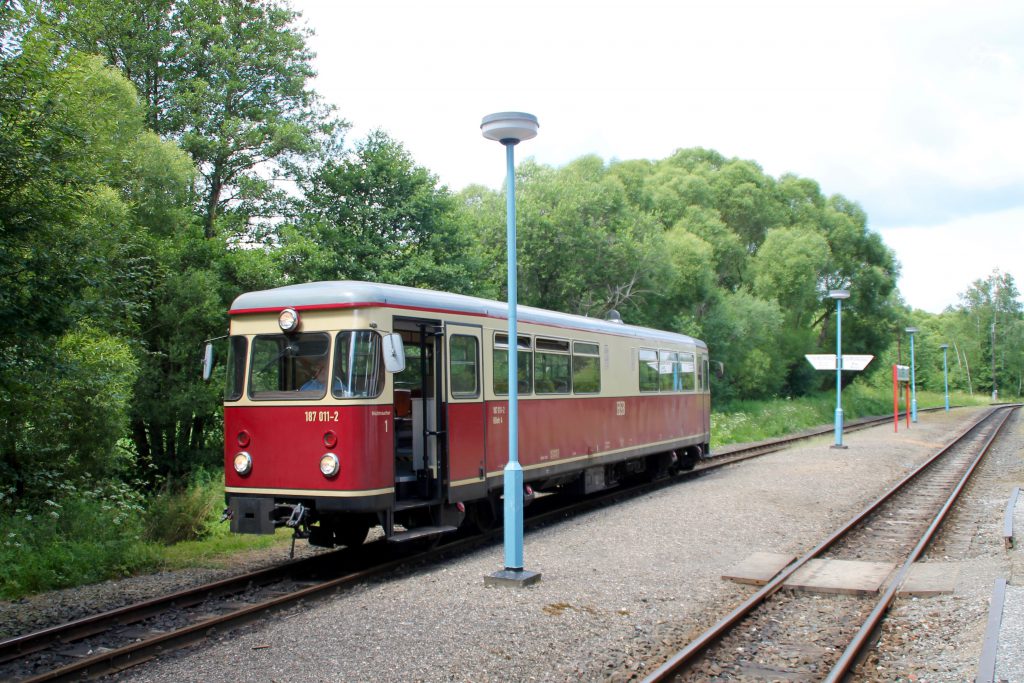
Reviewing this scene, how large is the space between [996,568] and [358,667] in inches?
272

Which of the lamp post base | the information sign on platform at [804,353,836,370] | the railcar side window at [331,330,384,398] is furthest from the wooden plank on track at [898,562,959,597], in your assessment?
the information sign on platform at [804,353,836,370]

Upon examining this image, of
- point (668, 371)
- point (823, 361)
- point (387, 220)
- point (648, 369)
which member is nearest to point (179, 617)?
point (648, 369)

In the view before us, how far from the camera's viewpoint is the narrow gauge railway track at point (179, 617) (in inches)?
250

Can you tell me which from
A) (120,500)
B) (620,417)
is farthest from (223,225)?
(620,417)

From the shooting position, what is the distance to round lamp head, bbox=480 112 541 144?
8609 mm

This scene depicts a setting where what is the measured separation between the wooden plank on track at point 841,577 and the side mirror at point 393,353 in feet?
14.9

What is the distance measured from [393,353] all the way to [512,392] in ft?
4.31

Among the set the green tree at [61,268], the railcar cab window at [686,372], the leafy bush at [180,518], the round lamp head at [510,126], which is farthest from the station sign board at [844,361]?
the round lamp head at [510,126]

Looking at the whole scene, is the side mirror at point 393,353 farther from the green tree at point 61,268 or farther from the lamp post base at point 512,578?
the green tree at point 61,268

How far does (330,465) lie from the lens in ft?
29.4

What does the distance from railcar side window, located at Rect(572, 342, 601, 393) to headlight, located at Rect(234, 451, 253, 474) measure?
5.52 metres

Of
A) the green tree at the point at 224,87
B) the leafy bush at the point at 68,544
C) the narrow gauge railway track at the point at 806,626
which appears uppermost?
the green tree at the point at 224,87

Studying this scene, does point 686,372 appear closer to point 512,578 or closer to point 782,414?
point 512,578

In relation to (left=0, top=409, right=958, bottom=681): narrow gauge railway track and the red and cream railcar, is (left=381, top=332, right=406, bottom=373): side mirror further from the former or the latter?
(left=0, top=409, right=958, bottom=681): narrow gauge railway track
